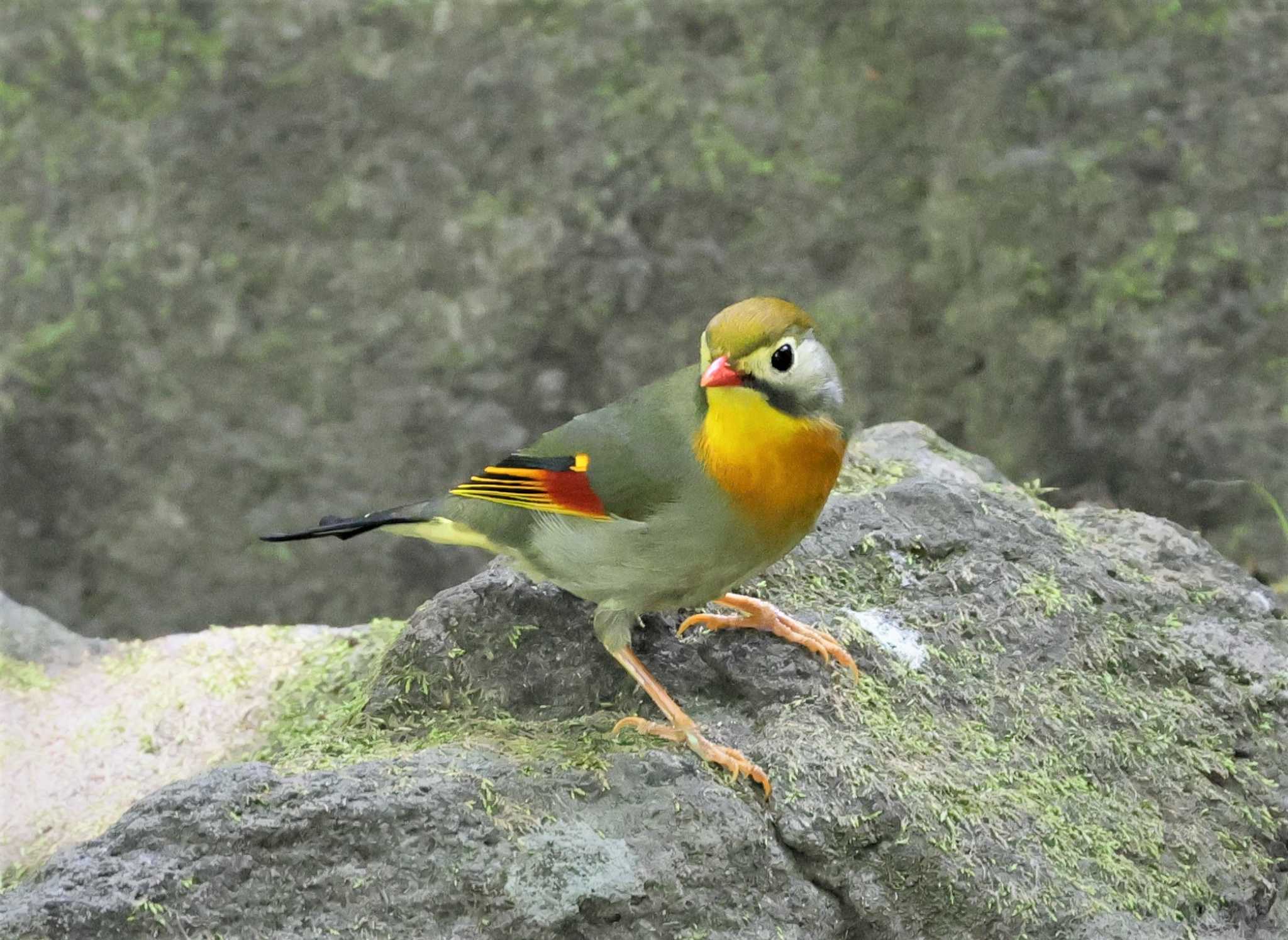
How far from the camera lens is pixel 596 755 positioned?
2.59 meters

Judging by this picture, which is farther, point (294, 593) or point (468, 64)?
point (294, 593)

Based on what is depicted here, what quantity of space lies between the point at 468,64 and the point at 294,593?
7.13 ft

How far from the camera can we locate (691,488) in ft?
8.71

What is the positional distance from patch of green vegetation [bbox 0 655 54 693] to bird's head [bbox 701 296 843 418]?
8.28 ft

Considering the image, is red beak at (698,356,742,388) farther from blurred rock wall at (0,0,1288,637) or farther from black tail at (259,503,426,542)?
blurred rock wall at (0,0,1288,637)

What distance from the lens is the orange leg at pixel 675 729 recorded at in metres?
2.53

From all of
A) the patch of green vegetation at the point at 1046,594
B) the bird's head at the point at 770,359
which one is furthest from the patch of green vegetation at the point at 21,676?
the patch of green vegetation at the point at 1046,594

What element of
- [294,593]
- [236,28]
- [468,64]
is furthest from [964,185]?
[294,593]

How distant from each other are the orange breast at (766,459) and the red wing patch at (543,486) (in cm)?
30

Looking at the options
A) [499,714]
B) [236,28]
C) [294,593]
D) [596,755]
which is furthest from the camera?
[294,593]

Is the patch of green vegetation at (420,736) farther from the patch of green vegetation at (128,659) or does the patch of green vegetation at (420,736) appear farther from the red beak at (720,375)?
the patch of green vegetation at (128,659)

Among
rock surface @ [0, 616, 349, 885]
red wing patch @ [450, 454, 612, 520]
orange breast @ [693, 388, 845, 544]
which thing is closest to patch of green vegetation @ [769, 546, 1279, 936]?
orange breast @ [693, 388, 845, 544]

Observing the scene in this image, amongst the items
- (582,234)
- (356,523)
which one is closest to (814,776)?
(356,523)

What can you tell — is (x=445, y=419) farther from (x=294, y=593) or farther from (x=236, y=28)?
(x=236, y=28)
